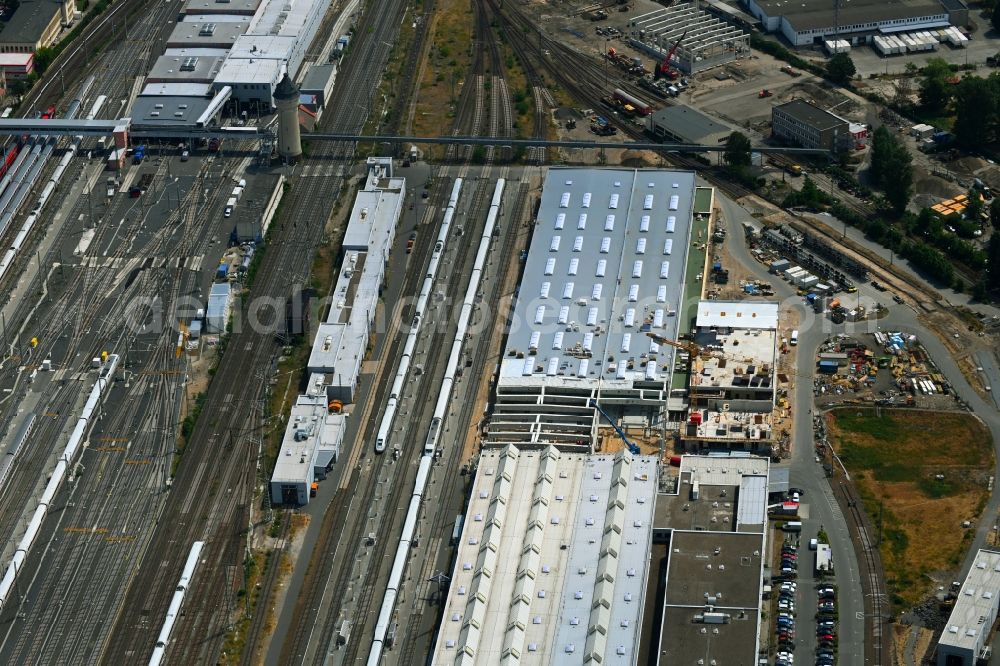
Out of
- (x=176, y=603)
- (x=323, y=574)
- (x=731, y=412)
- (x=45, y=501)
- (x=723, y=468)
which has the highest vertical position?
(x=723, y=468)

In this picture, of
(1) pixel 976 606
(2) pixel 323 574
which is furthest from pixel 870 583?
(2) pixel 323 574

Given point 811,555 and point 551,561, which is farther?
point 811,555

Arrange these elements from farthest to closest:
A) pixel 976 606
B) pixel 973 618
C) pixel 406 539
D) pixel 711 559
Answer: pixel 406 539 → pixel 711 559 → pixel 976 606 → pixel 973 618

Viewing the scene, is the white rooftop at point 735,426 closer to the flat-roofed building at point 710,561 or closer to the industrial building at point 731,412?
the industrial building at point 731,412

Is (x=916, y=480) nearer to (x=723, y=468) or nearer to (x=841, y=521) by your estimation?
(x=841, y=521)

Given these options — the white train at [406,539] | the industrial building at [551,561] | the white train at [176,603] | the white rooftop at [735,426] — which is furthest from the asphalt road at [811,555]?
the white train at [176,603]

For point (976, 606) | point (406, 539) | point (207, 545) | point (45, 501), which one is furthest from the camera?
point (45, 501)

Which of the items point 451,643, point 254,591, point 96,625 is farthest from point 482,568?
point 96,625
